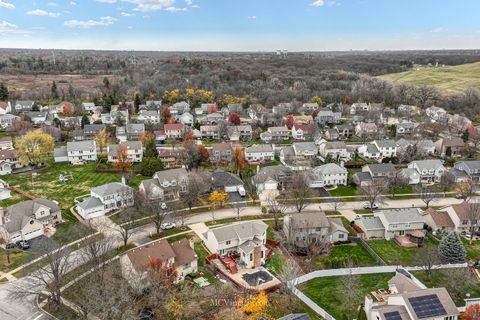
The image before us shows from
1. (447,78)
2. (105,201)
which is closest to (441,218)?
(105,201)

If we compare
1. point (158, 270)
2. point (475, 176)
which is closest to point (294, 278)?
point (158, 270)

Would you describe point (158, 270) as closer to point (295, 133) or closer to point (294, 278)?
point (294, 278)

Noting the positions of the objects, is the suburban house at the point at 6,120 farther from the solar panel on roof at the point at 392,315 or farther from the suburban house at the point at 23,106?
the solar panel on roof at the point at 392,315

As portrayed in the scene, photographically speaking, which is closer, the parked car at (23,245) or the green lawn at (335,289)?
the green lawn at (335,289)

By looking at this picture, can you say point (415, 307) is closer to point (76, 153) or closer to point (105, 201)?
point (105, 201)

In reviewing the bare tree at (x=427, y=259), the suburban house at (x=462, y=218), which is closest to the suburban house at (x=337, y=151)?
the suburban house at (x=462, y=218)

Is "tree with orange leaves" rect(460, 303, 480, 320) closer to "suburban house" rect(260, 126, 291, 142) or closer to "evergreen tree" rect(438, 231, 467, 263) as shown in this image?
"evergreen tree" rect(438, 231, 467, 263)
